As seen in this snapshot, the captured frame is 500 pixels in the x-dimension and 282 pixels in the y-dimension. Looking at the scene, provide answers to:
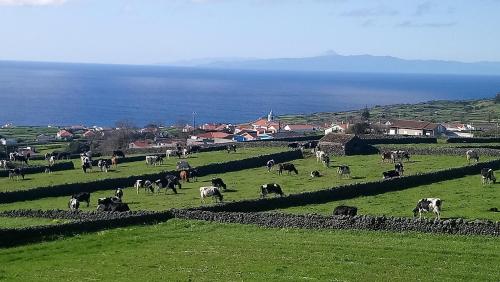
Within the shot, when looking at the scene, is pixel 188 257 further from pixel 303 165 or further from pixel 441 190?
pixel 303 165

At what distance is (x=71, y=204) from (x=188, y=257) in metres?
13.8

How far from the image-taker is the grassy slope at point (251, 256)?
2033 cm

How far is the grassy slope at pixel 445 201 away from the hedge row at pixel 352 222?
355 cm

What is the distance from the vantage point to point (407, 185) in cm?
4269

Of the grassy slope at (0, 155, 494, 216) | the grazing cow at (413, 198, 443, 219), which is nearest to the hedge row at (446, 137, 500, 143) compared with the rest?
the grassy slope at (0, 155, 494, 216)

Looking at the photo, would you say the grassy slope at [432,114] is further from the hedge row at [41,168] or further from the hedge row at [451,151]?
the hedge row at [41,168]

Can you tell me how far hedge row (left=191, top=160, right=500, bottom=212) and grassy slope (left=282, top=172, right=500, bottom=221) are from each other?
77 cm

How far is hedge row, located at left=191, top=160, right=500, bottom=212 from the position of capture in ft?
113

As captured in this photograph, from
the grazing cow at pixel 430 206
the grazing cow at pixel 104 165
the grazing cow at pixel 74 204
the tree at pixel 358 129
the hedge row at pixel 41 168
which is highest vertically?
the grazing cow at pixel 430 206

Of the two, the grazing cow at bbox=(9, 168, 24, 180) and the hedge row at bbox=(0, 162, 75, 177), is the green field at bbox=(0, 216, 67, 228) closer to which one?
the grazing cow at bbox=(9, 168, 24, 180)

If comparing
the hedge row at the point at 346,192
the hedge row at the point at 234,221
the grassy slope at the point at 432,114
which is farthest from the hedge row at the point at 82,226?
the grassy slope at the point at 432,114

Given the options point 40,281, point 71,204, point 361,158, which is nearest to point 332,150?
point 361,158

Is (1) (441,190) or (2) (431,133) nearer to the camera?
(1) (441,190)

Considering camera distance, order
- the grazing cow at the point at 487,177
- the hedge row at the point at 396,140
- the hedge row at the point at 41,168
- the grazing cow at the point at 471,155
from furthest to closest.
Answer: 1. the hedge row at the point at 396,140
2. the grazing cow at the point at 471,155
3. the hedge row at the point at 41,168
4. the grazing cow at the point at 487,177
